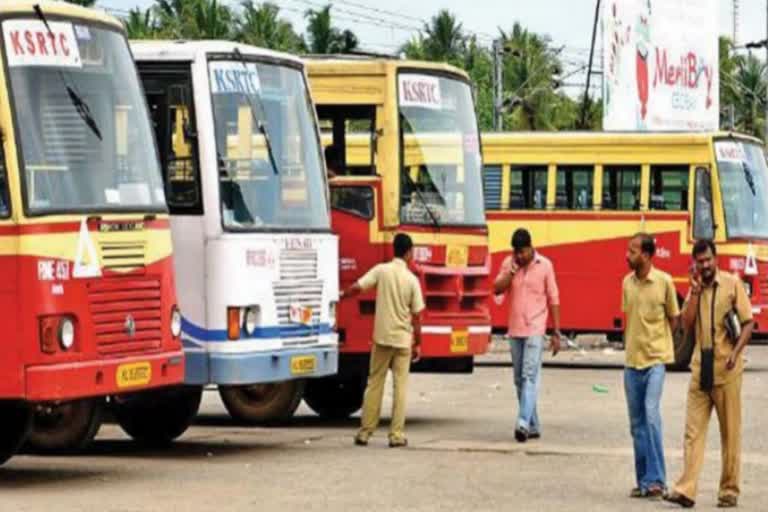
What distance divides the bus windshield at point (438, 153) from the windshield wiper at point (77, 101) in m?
6.28

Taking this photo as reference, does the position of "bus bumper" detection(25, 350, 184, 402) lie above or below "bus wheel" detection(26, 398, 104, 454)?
above

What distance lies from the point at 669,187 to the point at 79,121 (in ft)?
61.1

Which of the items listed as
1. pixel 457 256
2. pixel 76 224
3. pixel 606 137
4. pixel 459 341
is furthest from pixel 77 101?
pixel 606 137

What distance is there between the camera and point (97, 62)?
1816 cm

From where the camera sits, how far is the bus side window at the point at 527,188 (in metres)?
36.3

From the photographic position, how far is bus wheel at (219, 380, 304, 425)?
76.5ft

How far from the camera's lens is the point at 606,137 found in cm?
3591

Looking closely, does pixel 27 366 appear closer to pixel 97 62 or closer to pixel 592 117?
pixel 97 62

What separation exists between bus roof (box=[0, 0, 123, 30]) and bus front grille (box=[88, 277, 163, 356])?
A: 6.22 feet

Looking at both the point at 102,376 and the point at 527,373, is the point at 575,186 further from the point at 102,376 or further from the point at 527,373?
the point at 102,376

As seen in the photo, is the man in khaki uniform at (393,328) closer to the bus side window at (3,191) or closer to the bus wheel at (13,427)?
the bus wheel at (13,427)

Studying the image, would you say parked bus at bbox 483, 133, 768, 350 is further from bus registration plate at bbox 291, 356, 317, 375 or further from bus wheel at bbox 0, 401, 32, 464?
bus wheel at bbox 0, 401, 32, 464

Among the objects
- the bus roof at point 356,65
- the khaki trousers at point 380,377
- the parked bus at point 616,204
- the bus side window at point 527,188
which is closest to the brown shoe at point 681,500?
the khaki trousers at point 380,377

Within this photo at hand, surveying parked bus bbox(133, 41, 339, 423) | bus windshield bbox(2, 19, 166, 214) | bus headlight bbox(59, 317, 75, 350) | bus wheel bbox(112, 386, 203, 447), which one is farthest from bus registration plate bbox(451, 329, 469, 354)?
bus headlight bbox(59, 317, 75, 350)
